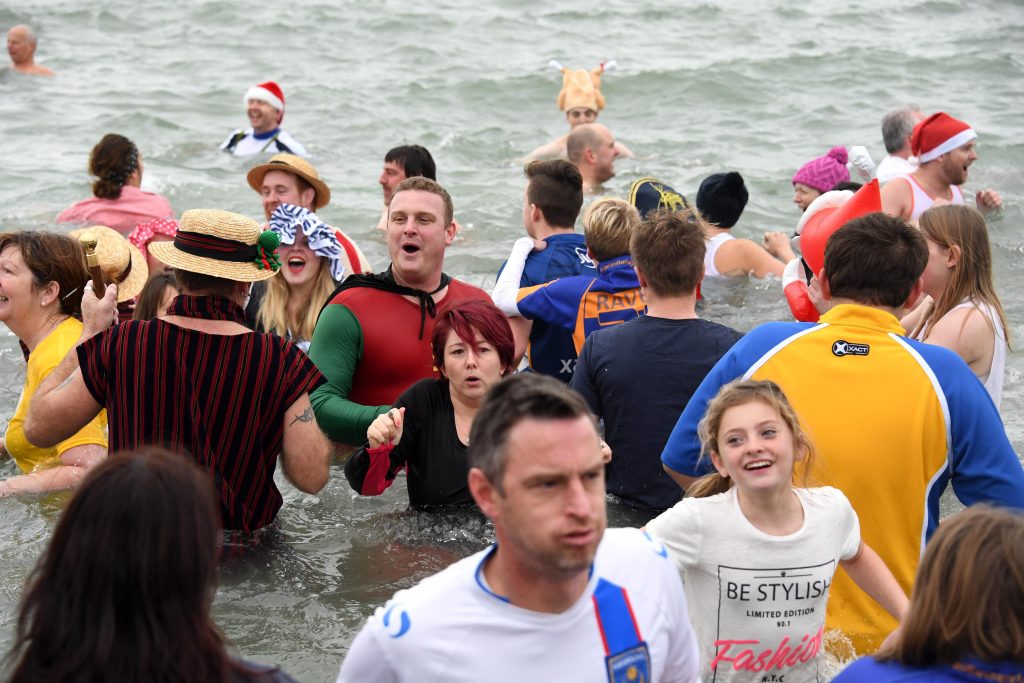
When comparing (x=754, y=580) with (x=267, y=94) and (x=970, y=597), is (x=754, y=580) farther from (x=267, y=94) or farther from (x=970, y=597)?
(x=267, y=94)

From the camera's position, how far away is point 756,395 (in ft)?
11.7

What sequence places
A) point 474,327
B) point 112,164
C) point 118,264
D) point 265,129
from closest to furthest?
point 474,327
point 118,264
point 112,164
point 265,129

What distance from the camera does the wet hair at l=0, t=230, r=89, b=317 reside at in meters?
5.32

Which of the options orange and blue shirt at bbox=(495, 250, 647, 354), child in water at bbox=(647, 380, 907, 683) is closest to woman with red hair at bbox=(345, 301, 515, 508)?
orange and blue shirt at bbox=(495, 250, 647, 354)

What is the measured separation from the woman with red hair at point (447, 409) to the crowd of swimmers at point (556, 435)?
12mm

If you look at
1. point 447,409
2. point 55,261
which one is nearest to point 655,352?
point 447,409

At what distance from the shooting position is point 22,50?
1716 cm

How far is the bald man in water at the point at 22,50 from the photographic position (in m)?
17.1

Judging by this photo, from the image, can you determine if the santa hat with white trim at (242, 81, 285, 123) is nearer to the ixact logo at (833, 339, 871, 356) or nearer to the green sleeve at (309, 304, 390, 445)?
the green sleeve at (309, 304, 390, 445)

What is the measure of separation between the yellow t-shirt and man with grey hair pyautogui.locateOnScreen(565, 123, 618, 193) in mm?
5549

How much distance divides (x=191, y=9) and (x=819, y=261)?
1836 cm

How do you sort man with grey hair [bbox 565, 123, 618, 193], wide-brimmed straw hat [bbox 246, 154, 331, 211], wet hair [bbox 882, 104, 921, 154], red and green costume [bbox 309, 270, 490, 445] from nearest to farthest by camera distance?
red and green costume [bbox 309, 270, 490, 445] → wide-brimmed straw hat [bbox 246, 154, 331, 211] → wet hair [bbox 882, 104, 921, 154] → man with grey hair [bbox 565, 123, 618, 193]

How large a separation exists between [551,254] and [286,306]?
1482 millimetres

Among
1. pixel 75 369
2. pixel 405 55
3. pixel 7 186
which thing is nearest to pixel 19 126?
pixel 7 186
